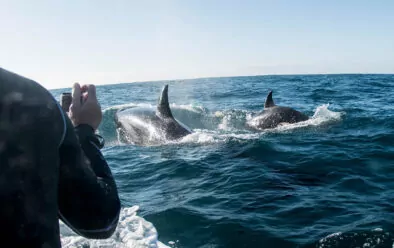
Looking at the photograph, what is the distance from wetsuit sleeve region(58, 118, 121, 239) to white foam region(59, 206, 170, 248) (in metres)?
2.75

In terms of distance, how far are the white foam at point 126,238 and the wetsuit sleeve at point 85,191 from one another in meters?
2.75

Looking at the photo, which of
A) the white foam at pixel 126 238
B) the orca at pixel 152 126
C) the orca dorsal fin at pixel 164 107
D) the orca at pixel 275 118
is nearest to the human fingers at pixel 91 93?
the white foam at pixel 126 238

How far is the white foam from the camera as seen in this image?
4.72 m

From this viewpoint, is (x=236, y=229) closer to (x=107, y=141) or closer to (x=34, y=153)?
(x=34, y=153)

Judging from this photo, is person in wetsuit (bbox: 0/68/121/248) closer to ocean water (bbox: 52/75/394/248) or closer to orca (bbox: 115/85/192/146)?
ocean water (bbox: 52/75/394/248)

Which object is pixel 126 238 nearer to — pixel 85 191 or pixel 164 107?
pixel 85 191

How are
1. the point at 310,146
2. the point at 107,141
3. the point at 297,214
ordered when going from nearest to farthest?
the point at 297,214 < the point at 310,146 < the point at 107,141

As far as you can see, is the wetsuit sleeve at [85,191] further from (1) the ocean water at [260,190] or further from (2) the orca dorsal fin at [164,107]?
(2) the orca dorsal fin at [164,107]

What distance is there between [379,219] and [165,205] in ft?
11.1

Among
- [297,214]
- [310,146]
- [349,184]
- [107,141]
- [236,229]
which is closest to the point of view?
[236,229]

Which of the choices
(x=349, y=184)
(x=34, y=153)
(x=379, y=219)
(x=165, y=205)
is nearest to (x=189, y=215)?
(x=165, y=205)

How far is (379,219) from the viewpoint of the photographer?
212 inches

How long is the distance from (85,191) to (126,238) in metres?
3.22

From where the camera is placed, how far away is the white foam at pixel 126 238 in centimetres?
472
